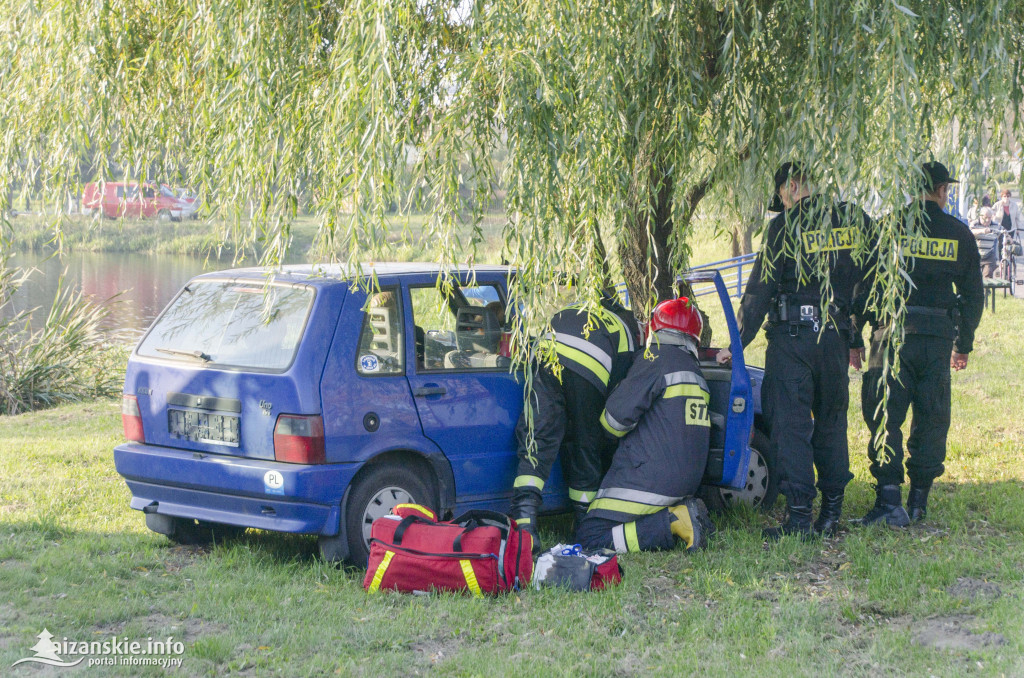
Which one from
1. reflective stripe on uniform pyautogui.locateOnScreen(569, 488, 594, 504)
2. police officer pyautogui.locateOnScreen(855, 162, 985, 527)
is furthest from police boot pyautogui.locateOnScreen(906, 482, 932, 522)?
reflective stripe on uniform pyautogui.locateOnScreen(569, 488, 594, 504)

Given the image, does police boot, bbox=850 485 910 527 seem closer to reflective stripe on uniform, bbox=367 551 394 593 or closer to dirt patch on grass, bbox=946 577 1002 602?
dirt patch on grass, bbox=946 577 1002 602

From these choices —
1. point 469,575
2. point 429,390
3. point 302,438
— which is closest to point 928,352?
point 429,390

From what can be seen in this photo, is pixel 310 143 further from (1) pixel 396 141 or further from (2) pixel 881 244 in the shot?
(2) pixel 881 244

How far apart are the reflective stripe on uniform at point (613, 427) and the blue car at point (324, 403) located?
46 cm

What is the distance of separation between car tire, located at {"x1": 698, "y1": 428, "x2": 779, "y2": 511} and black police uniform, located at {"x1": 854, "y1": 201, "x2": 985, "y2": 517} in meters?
0.63

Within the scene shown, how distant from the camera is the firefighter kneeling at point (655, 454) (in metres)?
5.54

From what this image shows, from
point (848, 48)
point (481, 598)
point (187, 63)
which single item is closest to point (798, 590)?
point (481, 598)

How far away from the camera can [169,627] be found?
14.5 feet

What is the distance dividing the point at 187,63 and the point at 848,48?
3.04m

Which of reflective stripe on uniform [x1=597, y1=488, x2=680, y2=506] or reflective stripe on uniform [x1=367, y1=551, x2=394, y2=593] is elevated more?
reflective stripe on uniform [x1=597, y1=488, x2=680, y2=506]

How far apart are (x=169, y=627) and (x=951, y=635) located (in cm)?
344

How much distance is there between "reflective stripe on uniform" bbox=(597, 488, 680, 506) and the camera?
5.52 m

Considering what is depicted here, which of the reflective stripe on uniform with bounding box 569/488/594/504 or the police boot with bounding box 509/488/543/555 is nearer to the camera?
the police boot with bounding box 509/488/543/555

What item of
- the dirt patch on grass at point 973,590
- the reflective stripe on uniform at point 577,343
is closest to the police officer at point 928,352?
the dirt patch on grass at point 973,590
